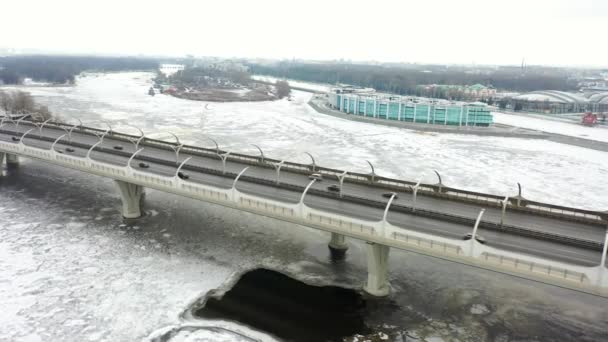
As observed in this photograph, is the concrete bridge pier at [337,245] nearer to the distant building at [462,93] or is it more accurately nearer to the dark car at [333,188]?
the dark car at [333,188]

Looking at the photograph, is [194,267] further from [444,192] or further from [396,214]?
[444,192]

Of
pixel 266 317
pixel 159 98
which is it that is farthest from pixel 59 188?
pixel 159 98

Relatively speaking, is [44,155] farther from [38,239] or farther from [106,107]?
[106,107]

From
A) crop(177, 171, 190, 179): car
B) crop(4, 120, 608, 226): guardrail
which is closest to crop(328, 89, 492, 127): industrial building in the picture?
crop(4, 120, 608, 226): guardrail

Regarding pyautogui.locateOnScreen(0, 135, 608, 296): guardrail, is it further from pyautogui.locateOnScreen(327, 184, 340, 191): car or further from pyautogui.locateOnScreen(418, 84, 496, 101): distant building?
pyautogui.locateOnScreen(418, 84, 496, 101): distant building

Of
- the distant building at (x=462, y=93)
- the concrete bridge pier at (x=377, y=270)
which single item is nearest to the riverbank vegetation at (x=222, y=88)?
the distant building at (x=462, y=93)

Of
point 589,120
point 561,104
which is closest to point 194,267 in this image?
point 589,120

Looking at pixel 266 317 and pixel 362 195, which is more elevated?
pixel 362 195
